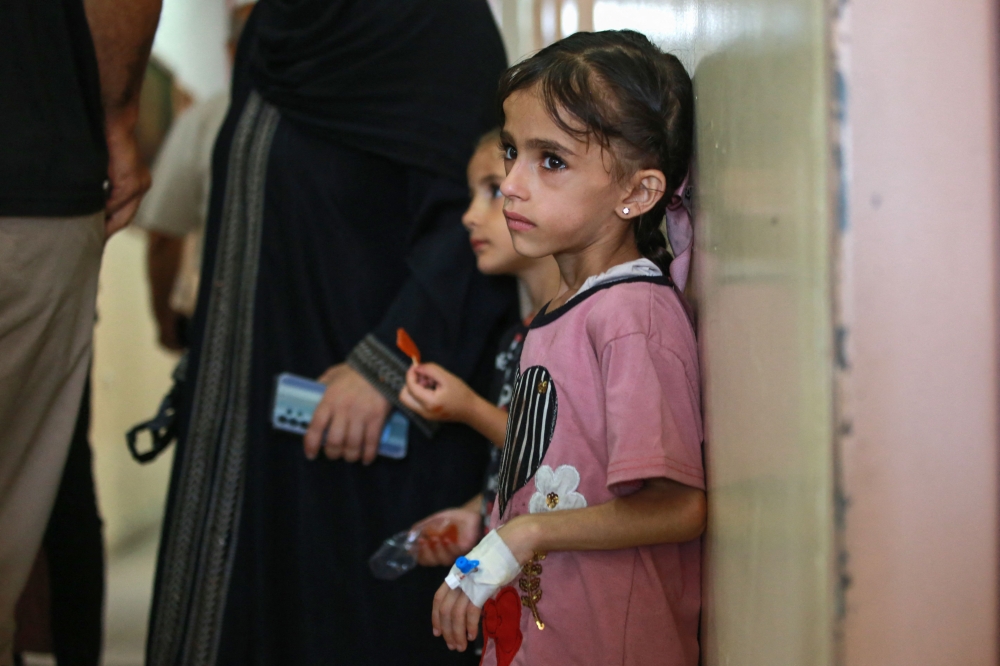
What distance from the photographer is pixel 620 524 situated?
0.76m

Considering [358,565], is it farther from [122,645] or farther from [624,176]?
[122,645]

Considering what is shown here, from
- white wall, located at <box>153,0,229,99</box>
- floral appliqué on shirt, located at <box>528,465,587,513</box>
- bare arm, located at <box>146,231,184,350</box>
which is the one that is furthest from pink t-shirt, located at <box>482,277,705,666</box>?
white wall, located at <box>153,0,229,99</box>

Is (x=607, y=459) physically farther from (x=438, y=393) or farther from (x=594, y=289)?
(x=438, y=393)

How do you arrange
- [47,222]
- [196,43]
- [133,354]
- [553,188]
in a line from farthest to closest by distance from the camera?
[196,43] < [133,354] < [47,222] < [553,188]

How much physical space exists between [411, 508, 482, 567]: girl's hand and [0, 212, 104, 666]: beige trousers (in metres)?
0.50

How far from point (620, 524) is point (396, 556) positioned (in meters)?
0.57

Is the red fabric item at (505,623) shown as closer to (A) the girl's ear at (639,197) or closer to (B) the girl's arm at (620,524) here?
(B) the girl's arm at (620,524)

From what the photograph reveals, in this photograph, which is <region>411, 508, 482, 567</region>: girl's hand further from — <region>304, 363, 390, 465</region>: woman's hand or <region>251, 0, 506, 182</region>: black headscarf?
<region>251, 0, 506, 182</region>: black headscarf

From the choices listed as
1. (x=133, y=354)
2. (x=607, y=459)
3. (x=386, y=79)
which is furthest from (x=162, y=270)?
(x=607, y=459)

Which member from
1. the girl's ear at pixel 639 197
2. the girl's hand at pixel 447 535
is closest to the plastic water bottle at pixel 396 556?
the girl's hand at pixel 447 535

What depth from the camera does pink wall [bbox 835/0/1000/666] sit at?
42cm

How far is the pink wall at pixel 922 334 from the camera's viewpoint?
42 cm

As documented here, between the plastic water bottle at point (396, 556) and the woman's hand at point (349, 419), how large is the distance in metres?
0.13

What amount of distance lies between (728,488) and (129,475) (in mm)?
3390
